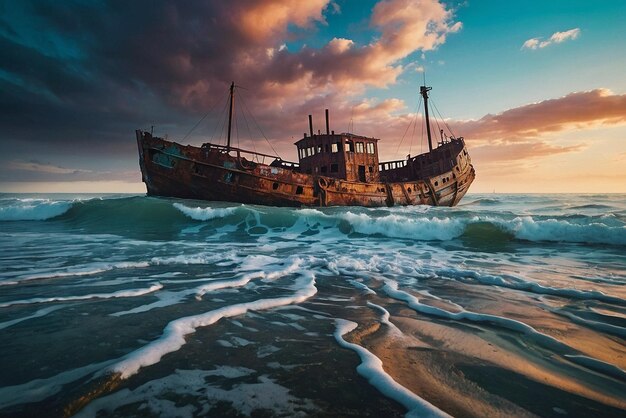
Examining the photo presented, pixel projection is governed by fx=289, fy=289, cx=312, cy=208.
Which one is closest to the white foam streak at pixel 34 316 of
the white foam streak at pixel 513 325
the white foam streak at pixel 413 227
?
the white foam streak at pixel 513 325

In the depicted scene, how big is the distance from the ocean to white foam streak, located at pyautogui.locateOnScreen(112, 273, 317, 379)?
20 mm

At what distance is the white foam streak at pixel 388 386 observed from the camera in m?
1.70

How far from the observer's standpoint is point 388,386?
1.96 meters

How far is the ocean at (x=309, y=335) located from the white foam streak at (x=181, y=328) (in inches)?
0.8

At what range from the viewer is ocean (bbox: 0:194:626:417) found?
72.4 inches

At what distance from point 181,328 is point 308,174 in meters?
17.9

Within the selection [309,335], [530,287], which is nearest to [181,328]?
[309,335]

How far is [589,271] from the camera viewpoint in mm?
6129

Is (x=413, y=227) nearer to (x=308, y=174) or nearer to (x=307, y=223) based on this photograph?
(x=307, y=223)

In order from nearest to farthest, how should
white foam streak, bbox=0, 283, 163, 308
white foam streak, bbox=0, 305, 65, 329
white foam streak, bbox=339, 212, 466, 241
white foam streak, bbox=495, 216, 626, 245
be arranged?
white foam streak, bbox=0, 305, 65, 329
white foam streak, bbox=0, 283, 163, 308
white foam streak, bbox=495, 216, 626, 245
white foam streak, bbox=339, 212, 466, 241

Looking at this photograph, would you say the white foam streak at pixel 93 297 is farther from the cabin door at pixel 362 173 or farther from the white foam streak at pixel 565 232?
the cabin door at pixel 362 173

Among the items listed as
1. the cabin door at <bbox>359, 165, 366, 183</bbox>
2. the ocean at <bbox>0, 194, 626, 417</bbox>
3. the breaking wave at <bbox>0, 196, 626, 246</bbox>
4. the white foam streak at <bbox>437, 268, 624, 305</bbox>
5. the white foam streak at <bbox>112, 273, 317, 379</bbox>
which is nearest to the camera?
the ocean at <bbox>0, 194, 626, 417</bbox>

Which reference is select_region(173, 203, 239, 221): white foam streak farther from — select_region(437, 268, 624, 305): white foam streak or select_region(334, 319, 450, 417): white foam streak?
select_region(334, 319, 450, 417): white foam streak

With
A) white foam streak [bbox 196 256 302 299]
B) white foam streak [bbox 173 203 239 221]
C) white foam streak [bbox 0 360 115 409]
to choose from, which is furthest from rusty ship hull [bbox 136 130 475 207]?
white foam streak [bbox 0 360 115 409]
